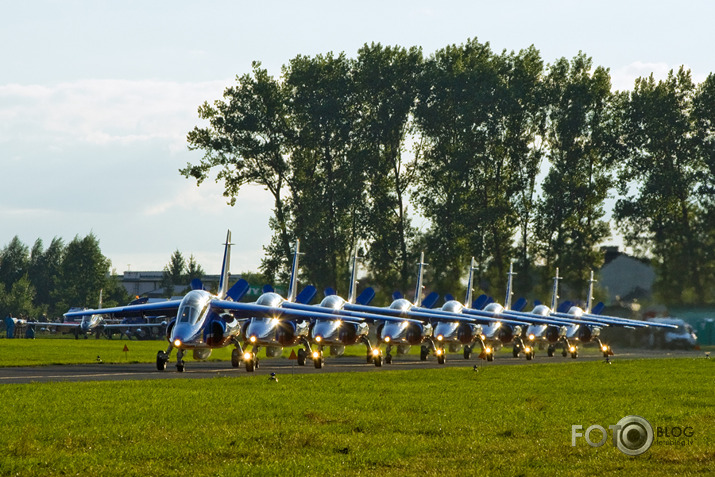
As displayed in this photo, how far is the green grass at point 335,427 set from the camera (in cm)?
1405

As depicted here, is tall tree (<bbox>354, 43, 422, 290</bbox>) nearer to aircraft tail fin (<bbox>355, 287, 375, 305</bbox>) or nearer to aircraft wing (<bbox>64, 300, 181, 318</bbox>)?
aircraft tail fin (<bbox>355, 287, 375, 305</bbox>)

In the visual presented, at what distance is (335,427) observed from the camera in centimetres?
1855

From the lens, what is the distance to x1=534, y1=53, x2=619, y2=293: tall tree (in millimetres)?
86062

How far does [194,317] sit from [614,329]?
4575cm

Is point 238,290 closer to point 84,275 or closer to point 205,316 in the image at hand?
point 205,316

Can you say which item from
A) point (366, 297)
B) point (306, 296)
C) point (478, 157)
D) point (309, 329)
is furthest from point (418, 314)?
point (478, 157)

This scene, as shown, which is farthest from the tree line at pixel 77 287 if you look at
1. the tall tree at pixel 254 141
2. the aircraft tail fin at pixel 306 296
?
the aircraft tail fin at pixel 306 296

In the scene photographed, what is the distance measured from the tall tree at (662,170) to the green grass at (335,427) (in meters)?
59.9

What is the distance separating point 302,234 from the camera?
286 feet

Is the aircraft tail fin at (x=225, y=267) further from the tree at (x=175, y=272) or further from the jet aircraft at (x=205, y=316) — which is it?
the tree at (x=175, y=272)

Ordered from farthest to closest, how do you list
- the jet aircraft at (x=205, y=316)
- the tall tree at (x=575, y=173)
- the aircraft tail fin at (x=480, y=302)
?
the tall tree at (x=575, y=173)
the aircraft tail fin at (x=480, y=302)
the jet aircraft at (x=205, y=316)

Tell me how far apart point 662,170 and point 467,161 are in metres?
18.5

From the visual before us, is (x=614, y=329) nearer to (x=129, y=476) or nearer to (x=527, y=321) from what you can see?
(x=527, y=321)

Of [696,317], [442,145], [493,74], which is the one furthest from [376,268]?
[696,317]
